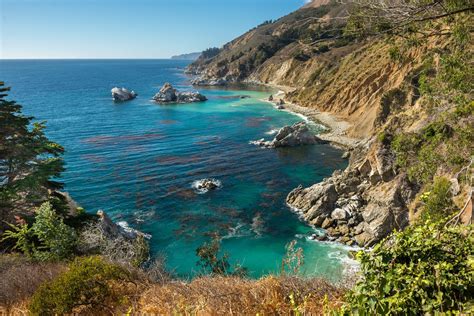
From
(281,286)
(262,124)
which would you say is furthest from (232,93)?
(281,286)

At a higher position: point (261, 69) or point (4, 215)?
point (261, 69)

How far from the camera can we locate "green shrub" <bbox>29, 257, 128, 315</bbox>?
8719 millimetres

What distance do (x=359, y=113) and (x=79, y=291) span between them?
61.9 meters

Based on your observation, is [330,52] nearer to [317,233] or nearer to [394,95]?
[394,95]

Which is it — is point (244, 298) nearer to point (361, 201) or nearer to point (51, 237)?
point (51, 237)

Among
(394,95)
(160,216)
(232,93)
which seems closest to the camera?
(160,216)

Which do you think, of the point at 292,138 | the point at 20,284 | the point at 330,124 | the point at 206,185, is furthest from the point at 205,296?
the point at 330,124

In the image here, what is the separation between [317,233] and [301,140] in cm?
2769

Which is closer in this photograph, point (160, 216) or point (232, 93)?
point (160, 216)

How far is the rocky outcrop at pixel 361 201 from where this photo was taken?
2728 cm

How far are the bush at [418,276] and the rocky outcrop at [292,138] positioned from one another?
49490mm

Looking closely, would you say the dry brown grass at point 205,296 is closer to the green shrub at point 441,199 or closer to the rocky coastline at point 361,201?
the green shrub at point 441,199

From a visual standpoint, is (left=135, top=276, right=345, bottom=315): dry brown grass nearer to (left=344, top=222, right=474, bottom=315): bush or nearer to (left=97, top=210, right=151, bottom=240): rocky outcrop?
(left=344, top=222, right=474, bottom=315): bush

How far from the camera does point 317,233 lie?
2955 cm
